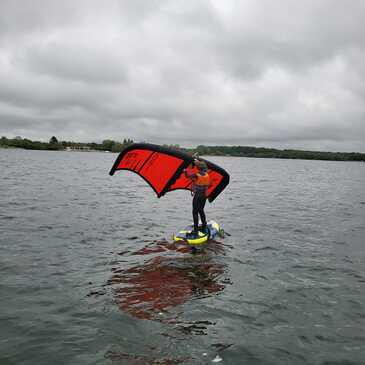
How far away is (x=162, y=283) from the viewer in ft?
29.7

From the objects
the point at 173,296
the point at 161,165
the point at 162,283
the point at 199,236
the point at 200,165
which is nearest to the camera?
the point at 173,296

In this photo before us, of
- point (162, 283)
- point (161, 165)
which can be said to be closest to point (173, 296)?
point (162, 283)

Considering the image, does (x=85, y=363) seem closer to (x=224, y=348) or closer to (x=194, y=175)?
(x=224, y=348)

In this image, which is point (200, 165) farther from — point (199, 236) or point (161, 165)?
point (199, 236)

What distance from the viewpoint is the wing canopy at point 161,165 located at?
12438mm

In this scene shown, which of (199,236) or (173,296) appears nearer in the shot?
(173,296)

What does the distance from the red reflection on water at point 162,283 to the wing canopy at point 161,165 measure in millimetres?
3493

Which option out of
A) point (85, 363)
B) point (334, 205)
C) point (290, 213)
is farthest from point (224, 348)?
point (334, 205)

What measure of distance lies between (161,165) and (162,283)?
229 inches

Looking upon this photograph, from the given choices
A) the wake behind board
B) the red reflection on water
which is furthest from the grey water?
the wake behind board

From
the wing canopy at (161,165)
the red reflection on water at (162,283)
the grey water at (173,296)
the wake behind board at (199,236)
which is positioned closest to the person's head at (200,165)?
the wing canopy at (161,165)

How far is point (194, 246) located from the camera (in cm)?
1259

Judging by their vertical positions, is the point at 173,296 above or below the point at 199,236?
below

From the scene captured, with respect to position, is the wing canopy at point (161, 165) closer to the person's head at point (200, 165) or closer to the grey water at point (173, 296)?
the person's head at point (200, 165)
